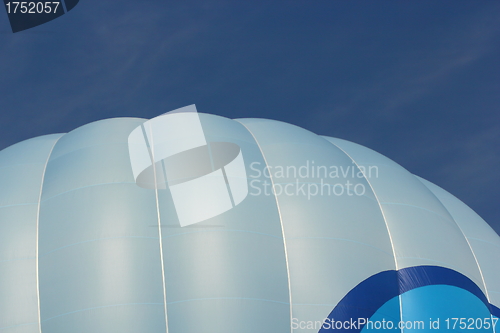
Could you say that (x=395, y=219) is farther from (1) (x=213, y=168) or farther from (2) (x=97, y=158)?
(2) (x=97, y=158)

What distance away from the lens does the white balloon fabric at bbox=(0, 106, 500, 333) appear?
9.07 meters

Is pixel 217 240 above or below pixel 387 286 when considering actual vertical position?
above

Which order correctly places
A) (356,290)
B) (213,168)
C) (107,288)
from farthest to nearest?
(213,168) → (356,290) → (107,288)

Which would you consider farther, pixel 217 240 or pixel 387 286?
pixel 387 286

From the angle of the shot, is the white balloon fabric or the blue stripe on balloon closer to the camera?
the white balloon fabric

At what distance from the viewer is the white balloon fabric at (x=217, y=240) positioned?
9.07 metres

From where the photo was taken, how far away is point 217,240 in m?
9.48

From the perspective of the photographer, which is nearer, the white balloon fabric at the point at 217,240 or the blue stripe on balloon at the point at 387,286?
the white balloon fabric at the point at 217,240

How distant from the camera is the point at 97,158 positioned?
10.5 m

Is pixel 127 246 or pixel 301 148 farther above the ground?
pixel 301 148

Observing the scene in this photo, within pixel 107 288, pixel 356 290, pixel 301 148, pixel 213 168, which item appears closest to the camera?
pixel 107 288

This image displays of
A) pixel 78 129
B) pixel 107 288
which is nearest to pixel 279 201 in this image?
pixel 107 288

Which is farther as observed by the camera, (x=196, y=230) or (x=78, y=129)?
(x=78, y=129)

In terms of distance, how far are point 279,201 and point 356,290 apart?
6.05ft
